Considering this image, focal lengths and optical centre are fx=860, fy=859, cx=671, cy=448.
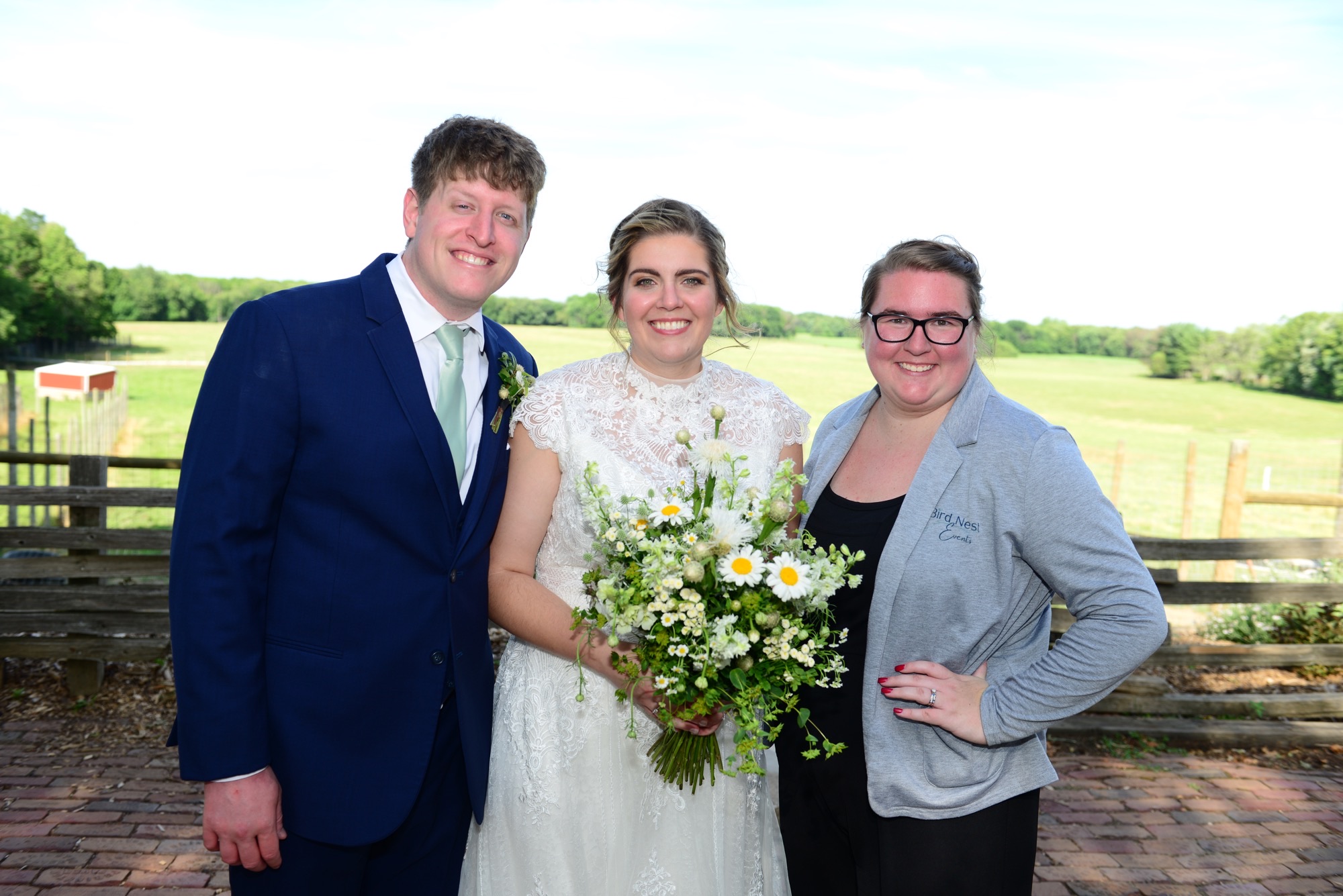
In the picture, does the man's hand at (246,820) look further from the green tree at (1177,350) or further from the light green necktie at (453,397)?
the green tree at (1177,350)

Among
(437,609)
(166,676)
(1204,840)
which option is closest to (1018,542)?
(437,609)

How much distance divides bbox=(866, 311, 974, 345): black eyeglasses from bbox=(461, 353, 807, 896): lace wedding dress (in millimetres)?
650

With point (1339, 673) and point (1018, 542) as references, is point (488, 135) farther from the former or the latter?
point (1339, 673)

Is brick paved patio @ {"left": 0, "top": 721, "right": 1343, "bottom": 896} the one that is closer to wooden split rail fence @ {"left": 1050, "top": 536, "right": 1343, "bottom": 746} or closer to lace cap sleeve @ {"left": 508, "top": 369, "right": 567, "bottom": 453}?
wooden split rail fence @ {"left": 1050, "top": 536, "right": 1343, "bottom": 746}

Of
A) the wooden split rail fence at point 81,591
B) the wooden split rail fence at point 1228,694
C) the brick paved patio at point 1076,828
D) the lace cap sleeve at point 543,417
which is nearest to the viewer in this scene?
the lace cap sleeve at point 543,417

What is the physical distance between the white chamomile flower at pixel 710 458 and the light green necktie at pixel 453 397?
2.55 feet

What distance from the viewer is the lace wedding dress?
301 cm

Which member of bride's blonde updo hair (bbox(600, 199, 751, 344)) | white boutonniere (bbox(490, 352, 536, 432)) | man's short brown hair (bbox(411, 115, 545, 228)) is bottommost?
white boutonniere (bbox(490, 352, 536, 432))

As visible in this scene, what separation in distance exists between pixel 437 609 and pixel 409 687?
10.3 inches

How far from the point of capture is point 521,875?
3027mm

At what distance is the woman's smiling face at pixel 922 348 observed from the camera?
2893 millimetres

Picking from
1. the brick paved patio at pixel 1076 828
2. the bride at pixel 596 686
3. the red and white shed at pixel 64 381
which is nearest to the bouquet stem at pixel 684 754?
the bride at pixel 596 686

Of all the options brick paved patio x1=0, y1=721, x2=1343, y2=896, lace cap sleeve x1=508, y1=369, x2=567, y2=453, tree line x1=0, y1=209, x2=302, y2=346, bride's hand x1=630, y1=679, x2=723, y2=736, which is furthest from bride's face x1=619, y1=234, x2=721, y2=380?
tree line x1=0, y1=209, x2=302, y2=346

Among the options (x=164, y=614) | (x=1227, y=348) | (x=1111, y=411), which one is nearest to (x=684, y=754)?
(x=164, y=614)
